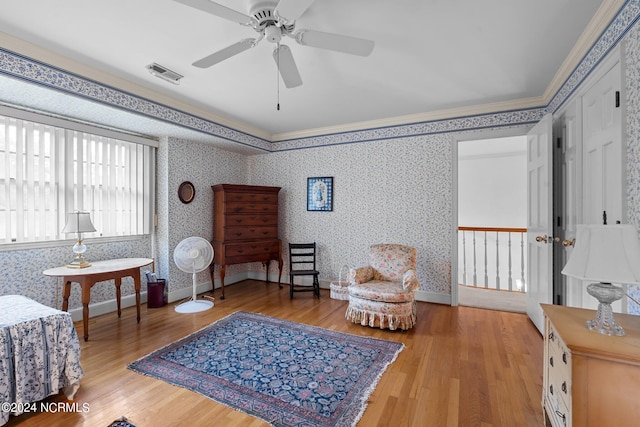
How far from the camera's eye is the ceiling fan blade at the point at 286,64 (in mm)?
1925

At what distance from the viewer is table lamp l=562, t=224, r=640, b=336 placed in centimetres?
111

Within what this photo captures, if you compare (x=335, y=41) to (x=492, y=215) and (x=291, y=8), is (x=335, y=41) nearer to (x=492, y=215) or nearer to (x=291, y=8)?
(x=291, y=8)

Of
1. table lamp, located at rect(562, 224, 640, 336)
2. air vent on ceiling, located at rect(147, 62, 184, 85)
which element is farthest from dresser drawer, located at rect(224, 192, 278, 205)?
table lamp, located at rect(562, 224, 640, 336)

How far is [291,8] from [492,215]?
5637mm

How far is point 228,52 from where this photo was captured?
6.29ft

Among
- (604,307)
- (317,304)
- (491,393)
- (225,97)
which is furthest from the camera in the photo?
(317,304)

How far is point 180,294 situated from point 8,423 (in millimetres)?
2343

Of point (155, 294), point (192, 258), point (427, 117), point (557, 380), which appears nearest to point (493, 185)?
point (427, 117)

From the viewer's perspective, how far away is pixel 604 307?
1243 mm

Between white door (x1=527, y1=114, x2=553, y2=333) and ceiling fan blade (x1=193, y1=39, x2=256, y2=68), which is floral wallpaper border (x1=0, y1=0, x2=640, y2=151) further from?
ceiling fan blade (x1=193, y1=39, x2=256, y2=68)

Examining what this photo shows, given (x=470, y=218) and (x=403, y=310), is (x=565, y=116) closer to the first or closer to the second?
(x=403, y=310)

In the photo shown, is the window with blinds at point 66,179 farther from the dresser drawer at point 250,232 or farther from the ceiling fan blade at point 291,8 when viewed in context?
the ceiling fan blade at point 291,8

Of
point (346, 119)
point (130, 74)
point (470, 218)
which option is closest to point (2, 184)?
point (130, 74)

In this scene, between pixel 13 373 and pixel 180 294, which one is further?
pixel 180 294
